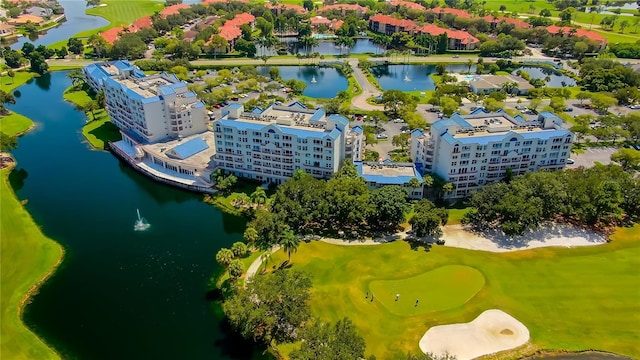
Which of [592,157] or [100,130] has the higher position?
[100,130]

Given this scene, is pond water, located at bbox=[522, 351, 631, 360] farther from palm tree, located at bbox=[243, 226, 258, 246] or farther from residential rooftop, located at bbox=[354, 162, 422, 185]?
palm tree, located at bbox=[243, 226, 258, 246]

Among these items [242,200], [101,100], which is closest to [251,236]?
[242,200]

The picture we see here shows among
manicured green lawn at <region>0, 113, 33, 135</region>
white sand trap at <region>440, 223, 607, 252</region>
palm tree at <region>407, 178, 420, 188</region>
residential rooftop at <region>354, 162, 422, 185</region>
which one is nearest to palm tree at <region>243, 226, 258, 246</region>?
residential rooftop at <region>354, 162, 422, 185</region>

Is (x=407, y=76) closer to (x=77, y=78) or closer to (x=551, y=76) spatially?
(x=551, y=76)

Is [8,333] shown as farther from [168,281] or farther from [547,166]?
[547,166]

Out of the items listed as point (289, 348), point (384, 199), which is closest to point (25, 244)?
point (289, 348)
